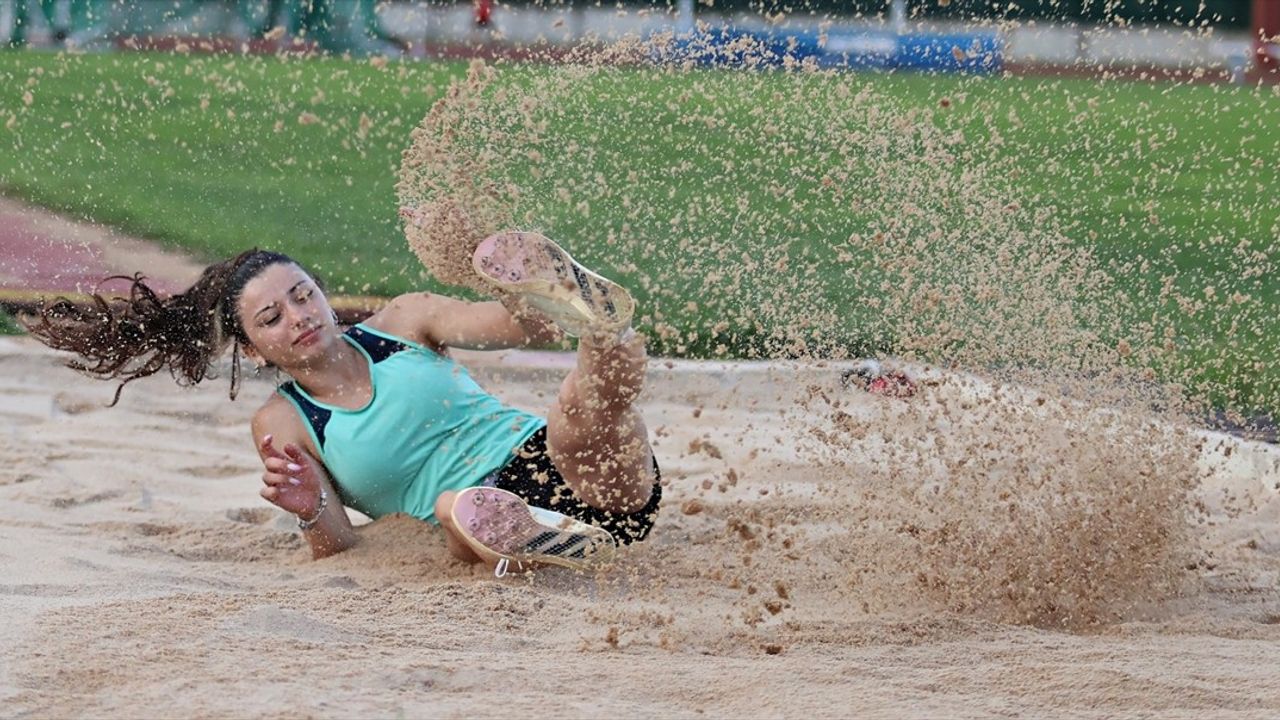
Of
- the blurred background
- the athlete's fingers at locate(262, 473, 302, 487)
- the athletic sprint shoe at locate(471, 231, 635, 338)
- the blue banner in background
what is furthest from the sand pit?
the blurred background

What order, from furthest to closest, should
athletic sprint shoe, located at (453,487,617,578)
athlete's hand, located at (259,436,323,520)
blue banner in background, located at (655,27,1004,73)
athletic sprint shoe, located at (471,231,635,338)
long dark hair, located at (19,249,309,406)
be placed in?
blue banner in background, located at (655,27,1004,73) → long dark hair, located at (19,249,309,406) → athlete's hand, located at (259,436,323,520) → athletic sprint shoe, located at (453,487,617,578) → athletic sprint shoe, located at (471,231,635,338)

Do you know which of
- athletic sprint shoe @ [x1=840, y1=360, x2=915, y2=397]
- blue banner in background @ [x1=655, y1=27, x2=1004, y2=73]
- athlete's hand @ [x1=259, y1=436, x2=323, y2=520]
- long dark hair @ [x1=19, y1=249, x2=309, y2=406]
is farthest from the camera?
blue banner in background @ [x1=655, y1=27, x2=1004, y2=73]

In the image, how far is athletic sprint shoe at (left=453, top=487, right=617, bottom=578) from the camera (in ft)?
11.0

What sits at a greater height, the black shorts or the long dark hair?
the long dark hair

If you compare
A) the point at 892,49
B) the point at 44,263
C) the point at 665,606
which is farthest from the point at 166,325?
the point at 892,49

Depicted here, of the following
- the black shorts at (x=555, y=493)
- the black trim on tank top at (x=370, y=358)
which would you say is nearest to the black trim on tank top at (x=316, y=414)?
the black trim on tank top at (x=370, y=358)

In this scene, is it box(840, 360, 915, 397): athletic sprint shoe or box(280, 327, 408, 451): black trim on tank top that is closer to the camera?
box(280, 327, 408, 451): black trim on tank top

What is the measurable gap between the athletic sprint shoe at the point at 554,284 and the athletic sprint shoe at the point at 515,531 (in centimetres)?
44

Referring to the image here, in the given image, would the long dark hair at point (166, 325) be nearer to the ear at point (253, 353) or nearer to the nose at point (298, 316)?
the ear at point (253, 353)

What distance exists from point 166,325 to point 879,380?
1.73m

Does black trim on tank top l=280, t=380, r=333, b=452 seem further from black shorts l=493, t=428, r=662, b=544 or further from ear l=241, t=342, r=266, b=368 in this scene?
black shorts l=493, t=428, r=662, b=544

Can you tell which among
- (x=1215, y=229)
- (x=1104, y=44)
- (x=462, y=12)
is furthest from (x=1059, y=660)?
(x=1104, y=44)

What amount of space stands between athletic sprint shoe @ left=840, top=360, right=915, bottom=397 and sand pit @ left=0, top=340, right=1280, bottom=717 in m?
0.08

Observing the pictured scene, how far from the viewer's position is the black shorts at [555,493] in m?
3.53
